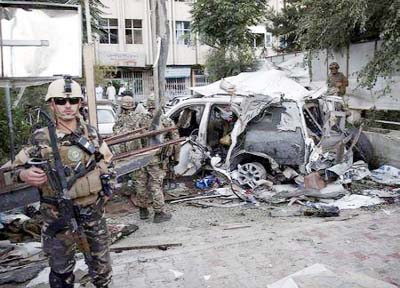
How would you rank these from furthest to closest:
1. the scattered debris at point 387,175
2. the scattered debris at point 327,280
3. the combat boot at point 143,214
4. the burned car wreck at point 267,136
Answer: the scattered debris at point 387,175
the burned car wreck at point 267,136
the combat boot at point 143,214
the scattered debris at point 327,280

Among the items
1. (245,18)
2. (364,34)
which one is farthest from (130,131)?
(245,18)

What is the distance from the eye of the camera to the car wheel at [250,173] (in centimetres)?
714

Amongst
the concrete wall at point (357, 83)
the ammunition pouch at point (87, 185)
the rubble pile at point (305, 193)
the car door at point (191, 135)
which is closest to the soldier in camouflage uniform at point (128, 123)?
the rubble pile at point (305, 193)

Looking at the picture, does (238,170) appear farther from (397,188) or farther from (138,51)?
(138,51)

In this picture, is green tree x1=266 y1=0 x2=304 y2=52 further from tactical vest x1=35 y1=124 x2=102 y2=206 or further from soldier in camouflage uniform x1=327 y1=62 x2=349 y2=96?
tactical vest x1=35 y1=124 x2=102 y2=206

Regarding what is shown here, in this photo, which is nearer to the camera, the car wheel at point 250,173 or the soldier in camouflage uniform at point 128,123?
the soldier in camouflage uniform at point 128,123

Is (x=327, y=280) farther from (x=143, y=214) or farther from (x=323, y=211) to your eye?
(x=143, y=214)

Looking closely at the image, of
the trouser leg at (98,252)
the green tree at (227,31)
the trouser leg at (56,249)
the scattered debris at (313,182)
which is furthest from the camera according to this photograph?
the green tree at (227,31)

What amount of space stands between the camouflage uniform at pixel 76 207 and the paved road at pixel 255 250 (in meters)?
0.65

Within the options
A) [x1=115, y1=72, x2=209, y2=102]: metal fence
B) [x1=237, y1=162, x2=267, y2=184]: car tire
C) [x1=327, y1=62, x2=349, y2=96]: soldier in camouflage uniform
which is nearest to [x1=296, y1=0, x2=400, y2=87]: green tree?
[x1=327, y1=62, x2=349, y2=96]: soldier in camouflage uniform

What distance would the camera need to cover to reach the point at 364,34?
1007 cm

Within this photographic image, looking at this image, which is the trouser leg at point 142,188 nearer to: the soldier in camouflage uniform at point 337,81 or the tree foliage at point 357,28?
the tree foliage at point 357,28

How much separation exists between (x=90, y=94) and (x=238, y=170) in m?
3.07

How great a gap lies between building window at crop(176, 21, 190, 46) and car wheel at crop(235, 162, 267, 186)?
1059 inches
